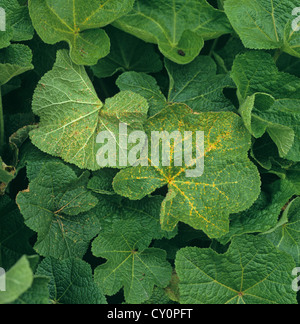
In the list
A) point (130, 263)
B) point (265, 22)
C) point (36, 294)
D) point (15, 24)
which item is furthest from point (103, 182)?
point (265, 22)

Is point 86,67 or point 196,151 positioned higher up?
point 86,67

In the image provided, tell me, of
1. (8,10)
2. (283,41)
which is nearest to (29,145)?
(8,10)

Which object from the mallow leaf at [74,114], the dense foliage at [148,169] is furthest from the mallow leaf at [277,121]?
the mallow leaf at [74,114]

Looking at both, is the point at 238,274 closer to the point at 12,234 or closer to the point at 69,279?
the point at 69,279

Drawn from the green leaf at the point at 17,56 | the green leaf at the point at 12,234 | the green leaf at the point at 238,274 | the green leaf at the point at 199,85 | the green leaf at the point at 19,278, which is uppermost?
the green leaf at the point at 17,56

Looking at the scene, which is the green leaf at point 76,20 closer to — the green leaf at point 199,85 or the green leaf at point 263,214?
the green leaf at point 199,85
